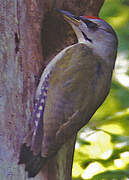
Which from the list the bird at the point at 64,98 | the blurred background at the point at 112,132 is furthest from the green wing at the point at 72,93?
the blurred background at the point at 112,132

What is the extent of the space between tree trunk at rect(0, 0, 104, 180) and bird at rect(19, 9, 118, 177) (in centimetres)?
6

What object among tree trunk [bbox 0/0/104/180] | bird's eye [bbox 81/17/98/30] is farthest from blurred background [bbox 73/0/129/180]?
bird's eye [bbox 81/17/98/30]

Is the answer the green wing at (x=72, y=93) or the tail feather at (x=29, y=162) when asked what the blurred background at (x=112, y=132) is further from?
the tail feather at (x=29, y=162)

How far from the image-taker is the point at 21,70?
84.2 inches

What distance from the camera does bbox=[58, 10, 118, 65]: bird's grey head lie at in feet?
7.79

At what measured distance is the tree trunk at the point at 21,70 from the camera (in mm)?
2018

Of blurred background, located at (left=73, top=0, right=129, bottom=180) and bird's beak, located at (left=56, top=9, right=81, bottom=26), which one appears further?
blurred background, located at (left=73, top=0, right=129, bottom=180)

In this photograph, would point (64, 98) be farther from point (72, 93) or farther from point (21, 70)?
point (21, 70)

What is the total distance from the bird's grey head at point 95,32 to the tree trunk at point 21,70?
165mm

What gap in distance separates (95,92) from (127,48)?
146 centimetres

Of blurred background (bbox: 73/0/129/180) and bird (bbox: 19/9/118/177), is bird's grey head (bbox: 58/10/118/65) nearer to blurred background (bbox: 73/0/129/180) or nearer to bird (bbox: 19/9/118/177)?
bird (bbox: 19/9/118/177)

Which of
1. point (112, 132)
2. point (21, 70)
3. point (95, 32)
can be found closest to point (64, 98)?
point (21, 70)

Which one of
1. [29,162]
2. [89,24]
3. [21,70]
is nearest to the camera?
[29,162]

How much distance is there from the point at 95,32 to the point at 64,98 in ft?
2.04
